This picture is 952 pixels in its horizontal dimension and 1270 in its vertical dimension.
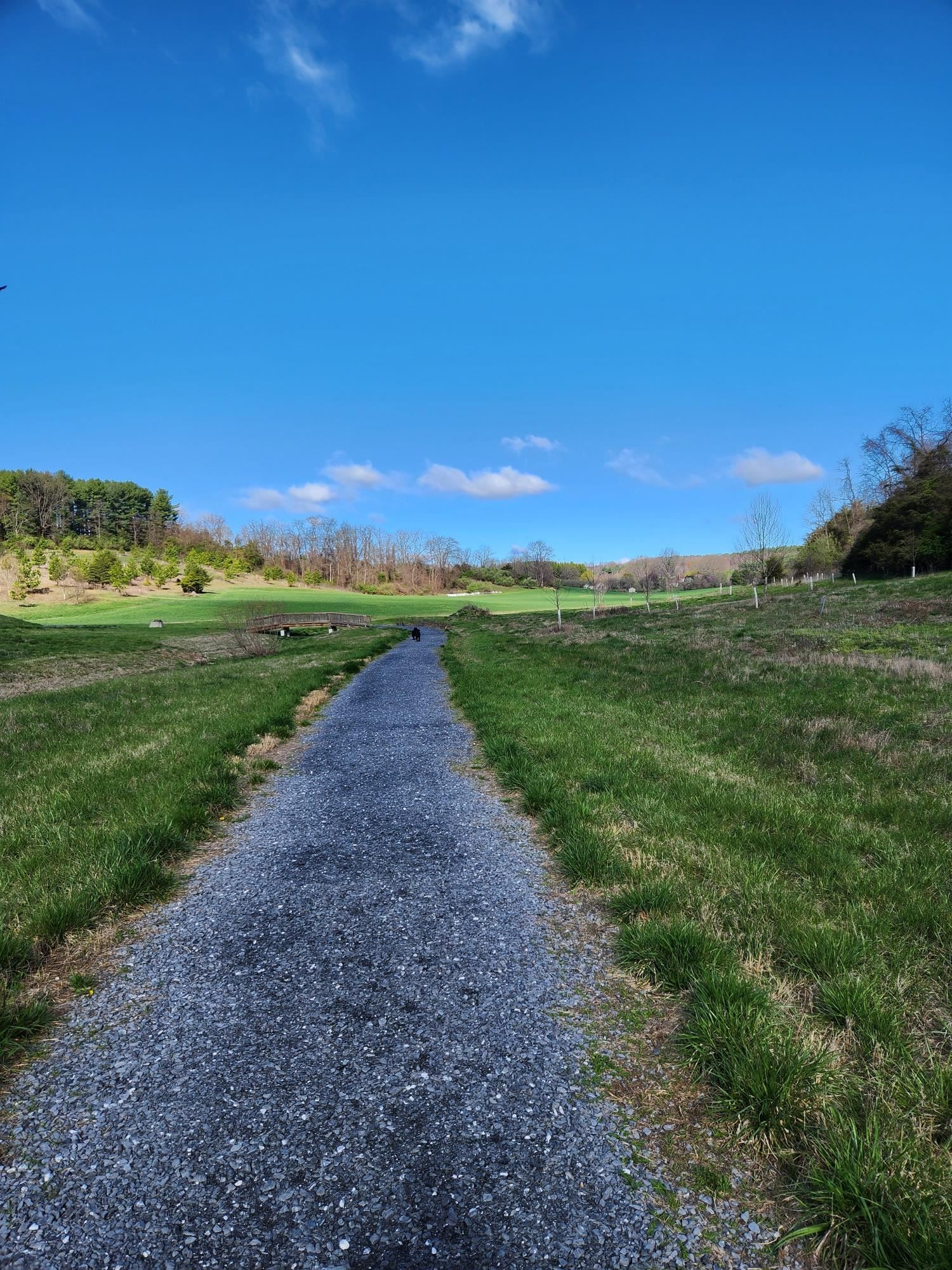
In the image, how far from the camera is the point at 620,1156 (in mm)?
2637

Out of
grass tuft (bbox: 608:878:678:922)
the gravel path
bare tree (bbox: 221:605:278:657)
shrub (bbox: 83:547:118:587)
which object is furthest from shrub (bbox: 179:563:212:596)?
grass tuft (bbox: 608:878:678:922)

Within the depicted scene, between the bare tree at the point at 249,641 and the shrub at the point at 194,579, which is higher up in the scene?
the shrub at the point at 194,579

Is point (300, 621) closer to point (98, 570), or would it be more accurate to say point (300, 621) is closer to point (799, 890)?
point (98, 570)

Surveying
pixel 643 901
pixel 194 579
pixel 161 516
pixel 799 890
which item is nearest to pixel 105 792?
pixel 643 901

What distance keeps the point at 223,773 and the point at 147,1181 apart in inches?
254

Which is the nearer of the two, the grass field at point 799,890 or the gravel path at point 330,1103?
the gravel path at point 330,1103

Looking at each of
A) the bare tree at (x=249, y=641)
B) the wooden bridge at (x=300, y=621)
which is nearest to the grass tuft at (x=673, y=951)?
the bare tree at (x=249, y=641)

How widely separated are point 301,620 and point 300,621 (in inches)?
6.4

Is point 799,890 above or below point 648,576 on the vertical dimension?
below

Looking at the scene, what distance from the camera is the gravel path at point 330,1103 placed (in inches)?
89.4

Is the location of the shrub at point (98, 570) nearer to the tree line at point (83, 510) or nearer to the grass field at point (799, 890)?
the tree line at point (83, 510)

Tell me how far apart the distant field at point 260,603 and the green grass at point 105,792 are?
4124 centimetres

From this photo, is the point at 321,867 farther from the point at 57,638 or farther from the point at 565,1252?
the point at 57,638

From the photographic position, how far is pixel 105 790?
7.54 m
